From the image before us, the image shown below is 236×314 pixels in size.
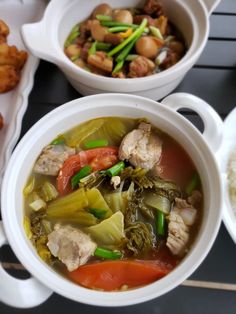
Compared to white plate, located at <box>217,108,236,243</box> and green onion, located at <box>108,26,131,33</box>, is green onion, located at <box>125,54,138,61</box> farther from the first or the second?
white plate, located at <box>217,108,236,243</box>

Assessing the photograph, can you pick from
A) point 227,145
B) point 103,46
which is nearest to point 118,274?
point 227,145

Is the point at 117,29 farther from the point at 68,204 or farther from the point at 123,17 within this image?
the point at 68,204

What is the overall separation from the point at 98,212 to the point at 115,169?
0.11 m

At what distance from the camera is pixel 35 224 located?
0.95 metres

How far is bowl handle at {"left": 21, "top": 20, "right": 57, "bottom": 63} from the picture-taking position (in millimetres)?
1160

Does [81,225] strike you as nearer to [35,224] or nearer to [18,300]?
[35,224]

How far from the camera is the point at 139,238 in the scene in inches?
36.8

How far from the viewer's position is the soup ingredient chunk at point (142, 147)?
1.01 m

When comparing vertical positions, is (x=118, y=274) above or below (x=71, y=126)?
below

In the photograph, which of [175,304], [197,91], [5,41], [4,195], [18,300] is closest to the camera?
[18,300]

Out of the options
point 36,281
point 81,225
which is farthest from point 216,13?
point 36,281

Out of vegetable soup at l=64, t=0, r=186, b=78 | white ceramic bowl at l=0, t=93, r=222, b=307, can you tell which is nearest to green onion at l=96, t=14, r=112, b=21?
vegetable soup at l=64, t=0, r=186, b=78

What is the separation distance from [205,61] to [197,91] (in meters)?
0.14

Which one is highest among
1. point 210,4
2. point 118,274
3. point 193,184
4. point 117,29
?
point 210,4
